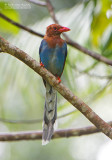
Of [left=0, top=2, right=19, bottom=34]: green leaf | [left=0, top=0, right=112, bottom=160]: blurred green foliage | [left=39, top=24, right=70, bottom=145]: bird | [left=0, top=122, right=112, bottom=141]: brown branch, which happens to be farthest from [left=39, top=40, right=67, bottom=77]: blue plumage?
[left=0, top=122, right=112, bottom=141]: brown branch

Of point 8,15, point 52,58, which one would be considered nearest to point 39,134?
point 52,58

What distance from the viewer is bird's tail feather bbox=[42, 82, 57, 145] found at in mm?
4191

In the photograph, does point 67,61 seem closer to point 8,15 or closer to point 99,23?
point 99,23

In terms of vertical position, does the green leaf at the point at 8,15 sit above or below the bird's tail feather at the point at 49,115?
above

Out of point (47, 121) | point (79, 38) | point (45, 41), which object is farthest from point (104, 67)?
point (47, 121)

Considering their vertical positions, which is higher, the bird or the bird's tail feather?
the bird

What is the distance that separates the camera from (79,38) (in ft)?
18.2

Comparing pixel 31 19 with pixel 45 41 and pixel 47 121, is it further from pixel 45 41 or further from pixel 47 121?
pixel 47 121

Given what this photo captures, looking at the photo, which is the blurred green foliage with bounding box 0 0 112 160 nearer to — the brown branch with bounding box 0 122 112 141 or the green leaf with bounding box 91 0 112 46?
the green leaf with bounding box 91 0 112 46

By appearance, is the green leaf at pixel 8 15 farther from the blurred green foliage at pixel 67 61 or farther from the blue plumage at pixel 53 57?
the blue plumage at pixel 53 57

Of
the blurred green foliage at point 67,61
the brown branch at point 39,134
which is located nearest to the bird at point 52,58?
the blurred green foliage at point 67,61

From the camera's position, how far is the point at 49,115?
4.38 meters

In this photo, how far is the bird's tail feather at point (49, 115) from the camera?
165 inches

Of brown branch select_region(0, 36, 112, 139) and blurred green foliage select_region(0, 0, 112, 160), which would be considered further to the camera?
blurred green foliage select_region(0, 0, 112, 160)
